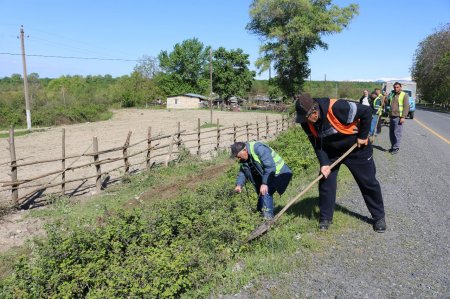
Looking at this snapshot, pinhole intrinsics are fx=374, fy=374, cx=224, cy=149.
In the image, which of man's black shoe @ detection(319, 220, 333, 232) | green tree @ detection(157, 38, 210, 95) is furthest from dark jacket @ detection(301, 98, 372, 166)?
green tree @ detection(157, 38, 210, 95)

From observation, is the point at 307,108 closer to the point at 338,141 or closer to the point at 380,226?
the point at 338,141

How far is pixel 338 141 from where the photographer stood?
4.32m

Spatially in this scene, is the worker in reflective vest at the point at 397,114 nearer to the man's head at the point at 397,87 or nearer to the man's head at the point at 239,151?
the man's head at the point at 397,87

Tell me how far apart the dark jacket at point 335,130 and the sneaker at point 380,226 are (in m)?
0.88

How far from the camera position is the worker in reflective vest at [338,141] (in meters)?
4.07

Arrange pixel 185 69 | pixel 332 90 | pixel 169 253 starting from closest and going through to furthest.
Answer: pixel 169 253 < pixel 332 90 < pixel 185 69

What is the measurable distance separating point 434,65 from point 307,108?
177 ft

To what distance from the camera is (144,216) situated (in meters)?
4.66

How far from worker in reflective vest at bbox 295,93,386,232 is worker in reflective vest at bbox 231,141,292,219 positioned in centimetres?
51

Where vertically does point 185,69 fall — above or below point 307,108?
above

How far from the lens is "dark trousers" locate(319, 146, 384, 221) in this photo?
435cm

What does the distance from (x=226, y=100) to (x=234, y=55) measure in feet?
28.1

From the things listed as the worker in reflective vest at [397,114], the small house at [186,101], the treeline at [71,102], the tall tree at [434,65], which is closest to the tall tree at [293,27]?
the treeline at [71,102]

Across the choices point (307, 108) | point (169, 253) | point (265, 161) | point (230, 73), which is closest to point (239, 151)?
point (265, 161)
